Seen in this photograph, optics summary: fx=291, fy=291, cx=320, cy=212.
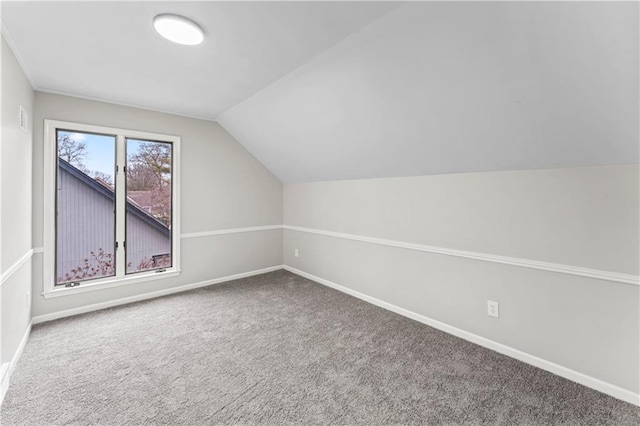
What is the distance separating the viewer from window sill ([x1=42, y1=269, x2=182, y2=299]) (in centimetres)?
298

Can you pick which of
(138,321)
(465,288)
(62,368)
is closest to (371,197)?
(465,288)

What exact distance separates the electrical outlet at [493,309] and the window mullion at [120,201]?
3835 millimetres

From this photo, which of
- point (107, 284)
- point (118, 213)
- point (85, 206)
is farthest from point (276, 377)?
point (85, 206)

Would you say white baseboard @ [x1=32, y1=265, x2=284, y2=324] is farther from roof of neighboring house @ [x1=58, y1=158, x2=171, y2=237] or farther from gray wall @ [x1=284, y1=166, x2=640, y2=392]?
gray wall @ [x1=284, y1=166, x2=640, y2=392]

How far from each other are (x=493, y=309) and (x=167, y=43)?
3196 mm

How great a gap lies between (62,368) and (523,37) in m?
3.64

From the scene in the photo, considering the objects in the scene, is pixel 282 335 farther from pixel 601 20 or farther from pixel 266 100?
pixel 601 20

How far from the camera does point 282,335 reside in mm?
2662

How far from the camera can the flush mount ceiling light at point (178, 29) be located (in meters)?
1.72

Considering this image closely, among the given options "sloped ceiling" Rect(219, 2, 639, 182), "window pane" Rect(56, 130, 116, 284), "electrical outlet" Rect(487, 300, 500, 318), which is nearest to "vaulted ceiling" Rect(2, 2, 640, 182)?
"sloped ceiling" Rect(219, 2, 639, 182)

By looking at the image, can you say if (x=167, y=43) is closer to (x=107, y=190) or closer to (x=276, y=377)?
(x=107, y=190)

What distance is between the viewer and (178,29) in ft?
5.93

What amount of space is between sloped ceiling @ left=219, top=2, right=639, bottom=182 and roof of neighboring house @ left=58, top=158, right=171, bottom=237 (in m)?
1.98

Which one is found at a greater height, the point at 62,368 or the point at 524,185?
the point at 524,185
